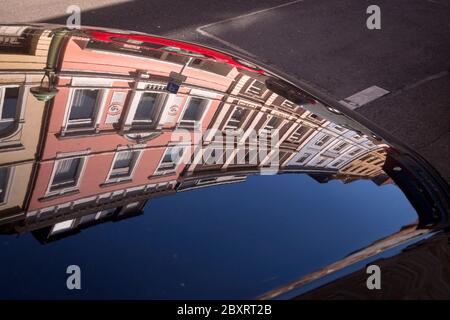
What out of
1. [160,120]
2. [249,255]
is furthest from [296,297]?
[160,120]

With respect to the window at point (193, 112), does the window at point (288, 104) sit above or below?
above

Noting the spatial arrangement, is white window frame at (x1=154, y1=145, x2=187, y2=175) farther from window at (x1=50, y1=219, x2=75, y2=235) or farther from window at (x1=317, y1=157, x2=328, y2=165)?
window at (x1=317, y1=157, x2=328, y2=165)

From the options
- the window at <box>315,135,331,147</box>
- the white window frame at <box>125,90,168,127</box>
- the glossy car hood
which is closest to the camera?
the glossy car hood

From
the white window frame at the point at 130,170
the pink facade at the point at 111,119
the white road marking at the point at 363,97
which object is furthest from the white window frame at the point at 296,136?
the white road marking at the point at 363,97

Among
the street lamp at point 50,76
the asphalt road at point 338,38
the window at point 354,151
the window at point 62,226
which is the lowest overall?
the window at point 62,226

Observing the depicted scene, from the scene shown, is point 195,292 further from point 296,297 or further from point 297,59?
point 297,59

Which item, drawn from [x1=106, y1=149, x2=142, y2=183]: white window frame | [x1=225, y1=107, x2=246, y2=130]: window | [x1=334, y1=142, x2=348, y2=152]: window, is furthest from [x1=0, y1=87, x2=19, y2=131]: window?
[x1=334, y1=142, x2=348, y2=152]: window

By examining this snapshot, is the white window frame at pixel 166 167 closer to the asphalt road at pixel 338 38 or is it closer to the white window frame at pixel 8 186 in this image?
the white window frame at pixel 8 186

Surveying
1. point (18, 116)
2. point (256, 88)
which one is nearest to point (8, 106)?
point (18, 116)
